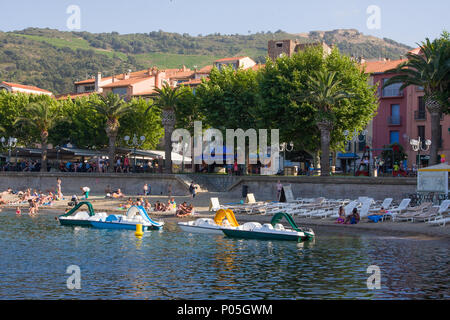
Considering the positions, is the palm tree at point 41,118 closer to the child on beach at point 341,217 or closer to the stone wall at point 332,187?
the stone wall at point 332,187

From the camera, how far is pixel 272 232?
29.4 m

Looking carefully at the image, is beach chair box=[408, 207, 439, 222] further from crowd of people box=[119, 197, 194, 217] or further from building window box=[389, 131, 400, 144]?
building window box=[389, 131, 400, 144]

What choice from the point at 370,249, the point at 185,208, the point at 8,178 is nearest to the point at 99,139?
the point at 8,178

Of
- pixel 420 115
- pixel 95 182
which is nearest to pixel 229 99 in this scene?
pixel 95 182

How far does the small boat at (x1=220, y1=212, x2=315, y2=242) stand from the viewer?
1130 inches

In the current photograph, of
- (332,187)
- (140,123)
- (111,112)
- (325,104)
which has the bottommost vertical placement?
(332,187)

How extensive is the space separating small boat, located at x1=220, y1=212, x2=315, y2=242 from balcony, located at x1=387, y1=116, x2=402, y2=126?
43360 millimetres

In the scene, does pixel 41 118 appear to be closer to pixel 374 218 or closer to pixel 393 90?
pixel 393 90

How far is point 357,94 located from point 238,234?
24.2 m

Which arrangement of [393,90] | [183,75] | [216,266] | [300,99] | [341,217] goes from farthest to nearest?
1. [183,75]
2. [393,90]
3. [300,99]
4. [341,217]
5. [216,266]

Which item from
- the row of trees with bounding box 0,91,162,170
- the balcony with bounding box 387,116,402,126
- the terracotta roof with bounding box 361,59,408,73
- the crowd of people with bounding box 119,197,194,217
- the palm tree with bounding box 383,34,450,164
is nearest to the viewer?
the crowd of people with bounding box 119,197,194,217

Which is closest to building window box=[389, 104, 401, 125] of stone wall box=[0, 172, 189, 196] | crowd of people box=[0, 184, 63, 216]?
stone wall box=[0, 172, 189, 196]

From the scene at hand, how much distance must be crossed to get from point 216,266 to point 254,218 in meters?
14.7
